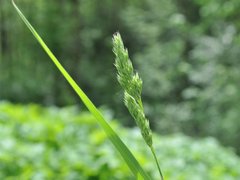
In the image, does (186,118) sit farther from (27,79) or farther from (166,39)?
(27,79)

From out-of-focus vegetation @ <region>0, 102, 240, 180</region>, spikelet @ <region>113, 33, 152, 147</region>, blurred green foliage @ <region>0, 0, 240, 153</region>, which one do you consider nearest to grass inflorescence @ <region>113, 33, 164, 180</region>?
spikelet @ <region>113, 33, 152, 147</region>

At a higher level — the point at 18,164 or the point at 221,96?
the point at 221,96

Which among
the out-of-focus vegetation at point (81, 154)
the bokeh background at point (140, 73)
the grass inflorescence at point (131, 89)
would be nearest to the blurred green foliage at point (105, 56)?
the bokeh background at point (140, 73)

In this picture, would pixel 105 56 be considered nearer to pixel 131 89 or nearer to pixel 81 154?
pixel 81 154

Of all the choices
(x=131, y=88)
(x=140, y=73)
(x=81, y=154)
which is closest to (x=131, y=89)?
(x=131, y=88)

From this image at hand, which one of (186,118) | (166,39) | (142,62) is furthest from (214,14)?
(166,39)
